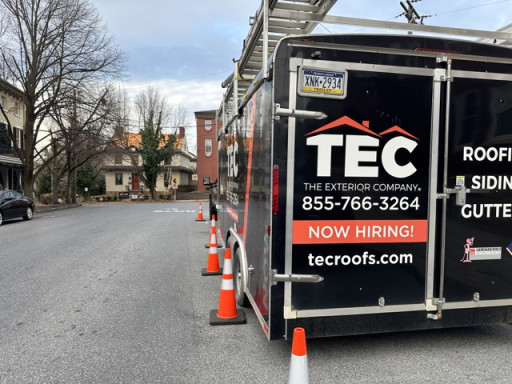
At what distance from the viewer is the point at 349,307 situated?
355cm

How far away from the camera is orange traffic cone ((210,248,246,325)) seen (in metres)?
4.59

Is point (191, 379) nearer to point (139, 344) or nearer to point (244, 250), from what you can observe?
point (139, 344)

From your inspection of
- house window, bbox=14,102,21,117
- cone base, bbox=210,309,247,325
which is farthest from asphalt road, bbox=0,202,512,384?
house window, bbox=14,102,21,117

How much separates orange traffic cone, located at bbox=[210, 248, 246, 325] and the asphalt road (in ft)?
0.34

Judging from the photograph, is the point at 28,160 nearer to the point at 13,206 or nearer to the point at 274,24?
the point at 13,206

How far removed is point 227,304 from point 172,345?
0.84 meters

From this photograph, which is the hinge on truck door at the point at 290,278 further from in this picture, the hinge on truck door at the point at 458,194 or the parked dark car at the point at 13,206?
the parked dark car at the point at 13,206

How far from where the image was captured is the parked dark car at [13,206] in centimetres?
1549

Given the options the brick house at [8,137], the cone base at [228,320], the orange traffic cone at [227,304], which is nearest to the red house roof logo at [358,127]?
the orange traffic cone at [227,304]

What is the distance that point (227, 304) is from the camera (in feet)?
15.2

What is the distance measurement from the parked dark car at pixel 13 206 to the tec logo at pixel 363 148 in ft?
51.4

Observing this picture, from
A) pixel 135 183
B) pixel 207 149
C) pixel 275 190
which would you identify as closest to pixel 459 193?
pixel 275 190

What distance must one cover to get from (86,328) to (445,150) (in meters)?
4.17

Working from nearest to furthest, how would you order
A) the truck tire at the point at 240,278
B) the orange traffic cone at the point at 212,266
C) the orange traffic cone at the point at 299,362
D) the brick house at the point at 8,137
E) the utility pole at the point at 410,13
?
the orange traffic cone at the point at 299,362
the truck tire at the point at 240,278
the orange traffic cone at the point at 212,266
the utility pole at the point at 410,13
the brick house at the point at 8,137
